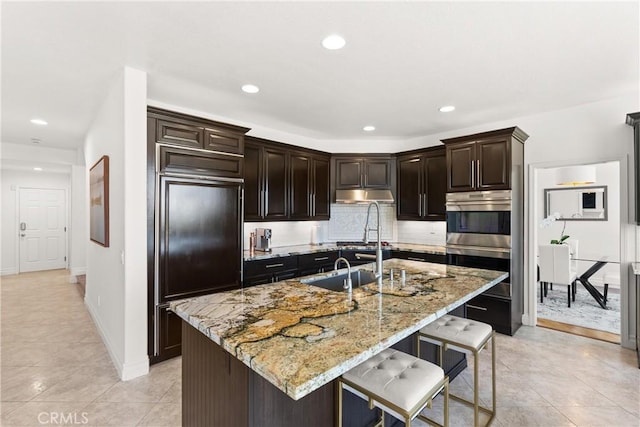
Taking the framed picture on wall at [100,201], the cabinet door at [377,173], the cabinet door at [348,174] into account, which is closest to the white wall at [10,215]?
the framed picture on wall at [100,201]

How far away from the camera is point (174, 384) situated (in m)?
2.55

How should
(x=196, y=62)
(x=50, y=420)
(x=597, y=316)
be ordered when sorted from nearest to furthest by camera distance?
(x=50, y=420)
(x=196, y=62)
(x=597, y=316)

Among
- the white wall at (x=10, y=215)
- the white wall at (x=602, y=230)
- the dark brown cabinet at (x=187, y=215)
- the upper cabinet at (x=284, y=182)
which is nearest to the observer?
the dark brown cabinet at (x=187, y=215)

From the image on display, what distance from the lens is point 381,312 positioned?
1542mm

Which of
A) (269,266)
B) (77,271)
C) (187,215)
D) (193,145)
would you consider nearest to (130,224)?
(187,215)

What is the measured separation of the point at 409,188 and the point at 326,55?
2.82 meters

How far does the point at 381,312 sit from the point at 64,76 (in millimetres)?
3401

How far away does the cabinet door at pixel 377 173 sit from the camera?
490 centimetres

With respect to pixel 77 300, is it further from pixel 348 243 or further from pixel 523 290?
pixel 523 290

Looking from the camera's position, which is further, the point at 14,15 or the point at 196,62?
the point at 196,62

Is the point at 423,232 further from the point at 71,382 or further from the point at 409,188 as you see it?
the point at 71,382

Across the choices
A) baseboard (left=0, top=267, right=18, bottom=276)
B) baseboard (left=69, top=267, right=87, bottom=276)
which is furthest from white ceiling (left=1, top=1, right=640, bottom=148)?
baseboard (left=0, top=267, right=18, bottom=276)

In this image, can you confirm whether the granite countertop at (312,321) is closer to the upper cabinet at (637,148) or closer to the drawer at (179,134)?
the drawer at (179,134)

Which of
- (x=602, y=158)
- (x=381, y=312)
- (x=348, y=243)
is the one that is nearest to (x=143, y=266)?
(x=381, y=312)
